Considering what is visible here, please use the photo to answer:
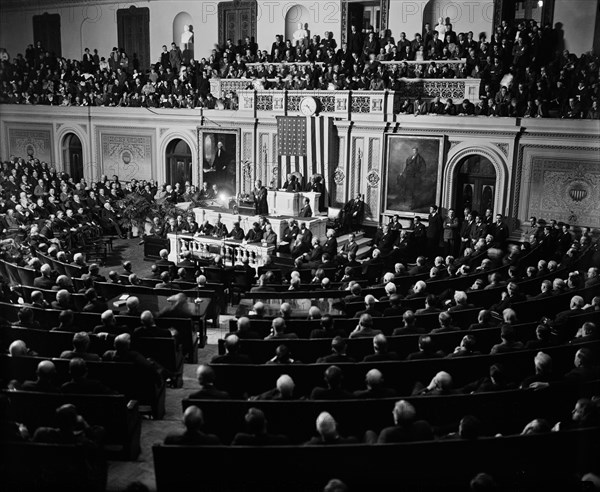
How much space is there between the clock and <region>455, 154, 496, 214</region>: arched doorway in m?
5.29

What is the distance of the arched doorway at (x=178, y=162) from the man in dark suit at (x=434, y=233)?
36.1 ft

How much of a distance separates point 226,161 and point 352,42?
21.4ft

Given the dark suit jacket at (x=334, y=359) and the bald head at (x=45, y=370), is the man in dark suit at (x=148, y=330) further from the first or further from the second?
the dark suit jacket at (x=334, y=359)

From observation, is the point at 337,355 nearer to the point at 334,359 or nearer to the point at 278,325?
the point at 334,359

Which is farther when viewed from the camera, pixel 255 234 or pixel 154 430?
pixel 255 234

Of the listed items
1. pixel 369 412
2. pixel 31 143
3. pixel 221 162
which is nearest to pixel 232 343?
pixel 369 412

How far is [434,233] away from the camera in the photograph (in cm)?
1920

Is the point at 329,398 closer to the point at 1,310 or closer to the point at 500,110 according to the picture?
the point at 1,310

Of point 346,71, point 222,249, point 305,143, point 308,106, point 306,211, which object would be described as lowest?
point 222,249

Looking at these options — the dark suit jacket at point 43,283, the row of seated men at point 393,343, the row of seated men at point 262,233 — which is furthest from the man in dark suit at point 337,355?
the row of seated men at point 262,233

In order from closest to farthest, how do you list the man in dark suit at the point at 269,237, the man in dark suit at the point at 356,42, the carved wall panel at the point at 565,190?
1. the man in dark suit at the point at 269,237
2. the carved wall panel at the point at 565,190
3. the man in dark suit at the point at 356,42

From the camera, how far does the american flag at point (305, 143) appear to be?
71.5 ft

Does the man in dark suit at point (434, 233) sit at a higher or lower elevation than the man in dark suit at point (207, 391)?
lower

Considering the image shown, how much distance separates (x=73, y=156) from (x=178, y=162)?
19.7 feet
